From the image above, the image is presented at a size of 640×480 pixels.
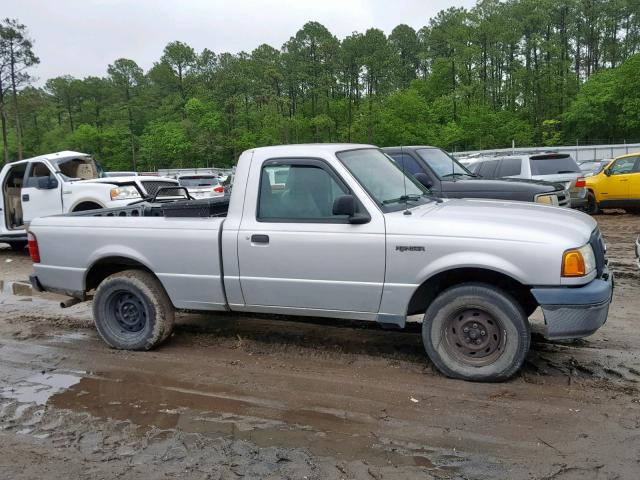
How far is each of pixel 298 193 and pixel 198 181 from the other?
15.7m

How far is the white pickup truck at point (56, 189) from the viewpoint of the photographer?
11539 millimetres

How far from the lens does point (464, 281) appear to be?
488cm

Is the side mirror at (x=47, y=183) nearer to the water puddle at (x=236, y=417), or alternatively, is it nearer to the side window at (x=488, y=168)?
the water puddle at (x=236, y=417)

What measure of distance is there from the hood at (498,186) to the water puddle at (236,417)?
600 centimetres

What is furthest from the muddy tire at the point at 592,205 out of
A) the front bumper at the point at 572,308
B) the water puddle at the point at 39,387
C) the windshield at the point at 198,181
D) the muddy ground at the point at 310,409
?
the water puddle at the point at 39,387

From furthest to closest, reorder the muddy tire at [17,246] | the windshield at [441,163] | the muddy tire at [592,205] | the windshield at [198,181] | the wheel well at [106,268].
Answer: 1. the windshield at [198,181]
2. the muddy tire at [592,205]
3. the muddy tire at [17,246]
4. the windshield at [441,163]
5. the wheel well at [106,268]

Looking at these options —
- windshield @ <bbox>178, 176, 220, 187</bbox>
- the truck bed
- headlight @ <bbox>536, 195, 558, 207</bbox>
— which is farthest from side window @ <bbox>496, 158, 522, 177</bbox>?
the truck bed

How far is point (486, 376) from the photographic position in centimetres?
469

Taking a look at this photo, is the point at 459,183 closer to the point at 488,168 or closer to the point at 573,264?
the point at 573,264

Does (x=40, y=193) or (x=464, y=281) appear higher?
(x=40, y=193)

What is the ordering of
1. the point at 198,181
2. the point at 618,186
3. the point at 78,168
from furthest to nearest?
1. the point at 198,181
2. the point at 618,186
3. the point at 78,168

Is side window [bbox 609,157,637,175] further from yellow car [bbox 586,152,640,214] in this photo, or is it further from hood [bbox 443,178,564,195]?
hood [bbox 443,178,564,195]

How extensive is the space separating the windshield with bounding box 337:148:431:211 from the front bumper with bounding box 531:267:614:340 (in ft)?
4.65

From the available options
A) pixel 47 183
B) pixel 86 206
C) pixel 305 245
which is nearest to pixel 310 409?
pixel 305 245
